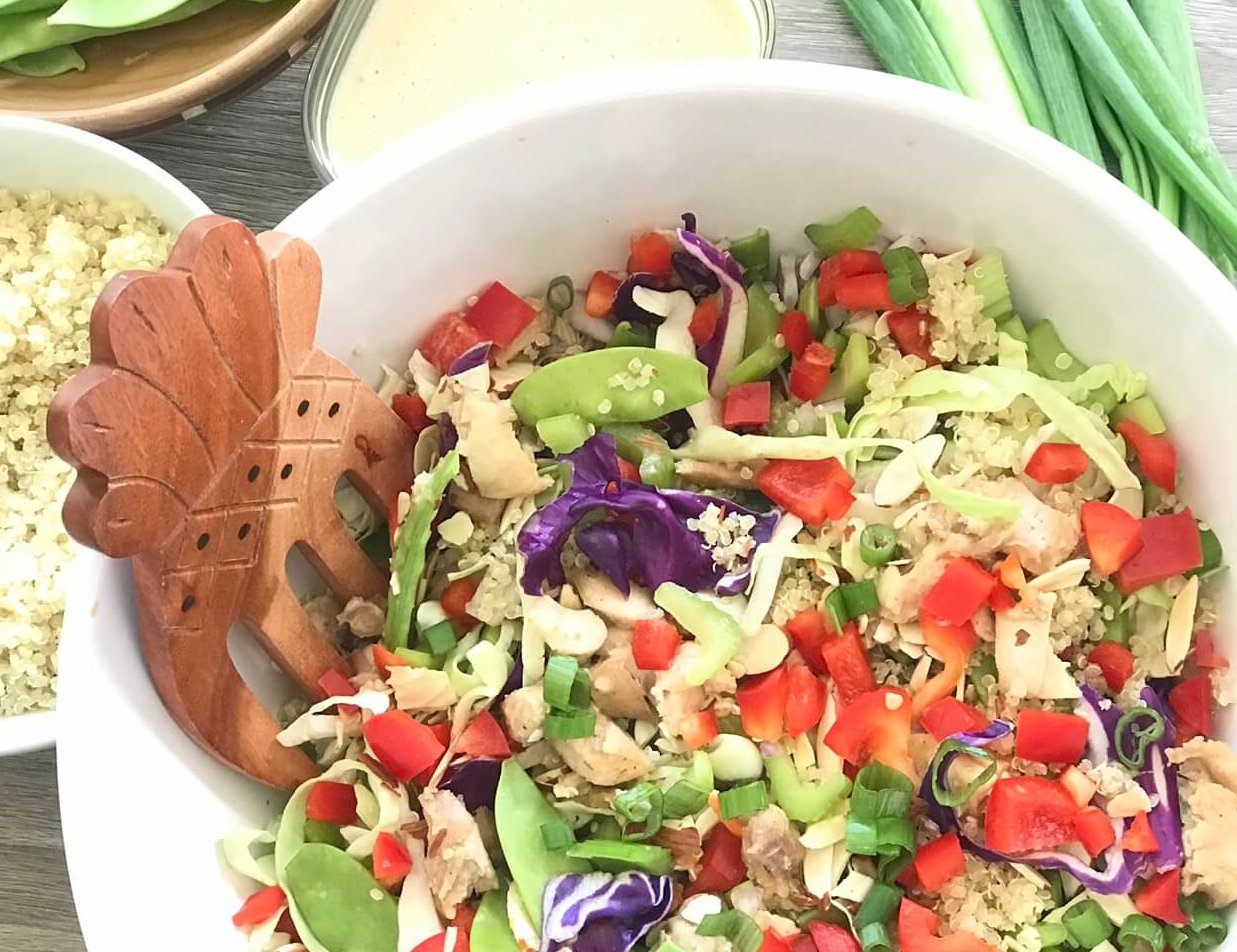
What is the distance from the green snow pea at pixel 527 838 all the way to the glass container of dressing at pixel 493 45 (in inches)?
35.2

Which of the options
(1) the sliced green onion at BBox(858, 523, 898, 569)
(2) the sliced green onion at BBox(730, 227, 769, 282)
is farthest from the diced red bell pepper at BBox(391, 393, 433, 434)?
(1) the sliced green onion at BBox(858, 523, 898, 569)

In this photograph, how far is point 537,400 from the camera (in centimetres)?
129

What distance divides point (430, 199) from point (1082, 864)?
2.99 ft

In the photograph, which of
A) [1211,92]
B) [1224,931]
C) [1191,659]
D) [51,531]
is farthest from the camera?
[1211,92]

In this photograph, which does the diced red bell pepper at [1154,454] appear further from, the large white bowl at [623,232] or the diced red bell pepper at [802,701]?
the diced red bell pepper at [802,701]

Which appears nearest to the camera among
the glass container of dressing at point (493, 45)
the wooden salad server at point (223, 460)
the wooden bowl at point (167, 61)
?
the wooden salad server at point (223, 460)

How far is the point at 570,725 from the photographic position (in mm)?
1198

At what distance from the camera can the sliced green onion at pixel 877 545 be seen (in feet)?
3.98

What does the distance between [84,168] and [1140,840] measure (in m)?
1.38

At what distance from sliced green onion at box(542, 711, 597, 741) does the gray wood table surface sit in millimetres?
731

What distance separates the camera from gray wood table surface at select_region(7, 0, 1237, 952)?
1.52 metres

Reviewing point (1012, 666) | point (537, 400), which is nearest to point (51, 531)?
point (537, 400)

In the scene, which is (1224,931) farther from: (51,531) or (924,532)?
(51,531)

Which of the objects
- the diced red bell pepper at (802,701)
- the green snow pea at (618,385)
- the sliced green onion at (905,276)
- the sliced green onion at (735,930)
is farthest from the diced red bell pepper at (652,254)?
the sliced green onion at (735,930)
